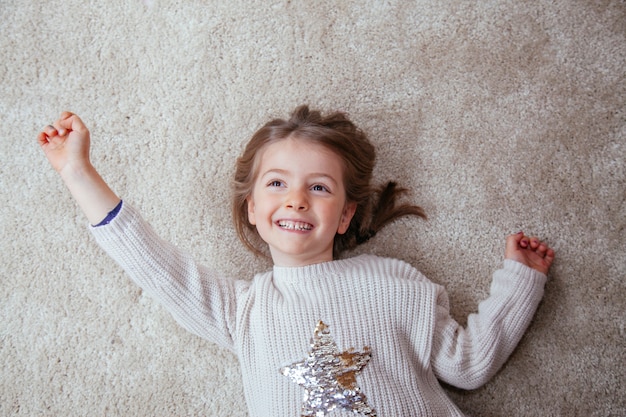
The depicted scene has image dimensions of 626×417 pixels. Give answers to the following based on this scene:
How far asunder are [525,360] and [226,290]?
0.64 meters

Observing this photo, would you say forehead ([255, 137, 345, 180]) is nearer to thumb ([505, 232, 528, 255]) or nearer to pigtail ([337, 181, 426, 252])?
pigtail ([337, 181, 426, 252])

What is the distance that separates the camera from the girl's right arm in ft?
3.07

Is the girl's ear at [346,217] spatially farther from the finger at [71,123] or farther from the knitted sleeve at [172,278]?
the finger at [71,123]

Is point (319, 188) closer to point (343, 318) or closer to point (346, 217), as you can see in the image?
point (346, 217)

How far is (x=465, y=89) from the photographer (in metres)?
1.20

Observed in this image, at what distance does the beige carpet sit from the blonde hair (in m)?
0.04

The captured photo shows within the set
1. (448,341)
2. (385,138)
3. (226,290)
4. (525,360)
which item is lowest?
(525,360)

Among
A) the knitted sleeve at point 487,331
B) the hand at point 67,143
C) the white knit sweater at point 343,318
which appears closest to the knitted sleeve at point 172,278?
the white knit sweater at point 343,318

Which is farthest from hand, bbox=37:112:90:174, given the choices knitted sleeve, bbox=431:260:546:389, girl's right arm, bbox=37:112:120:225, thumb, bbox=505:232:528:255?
thumb, bbox=505:232:528:255

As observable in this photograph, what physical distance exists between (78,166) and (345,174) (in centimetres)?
50

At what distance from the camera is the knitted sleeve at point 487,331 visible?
3.30 feet

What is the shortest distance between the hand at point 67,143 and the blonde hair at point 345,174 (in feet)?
1.02

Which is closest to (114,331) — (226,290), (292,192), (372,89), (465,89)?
(226,290)

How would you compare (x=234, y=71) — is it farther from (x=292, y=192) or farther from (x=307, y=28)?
(x=292, y=192)
